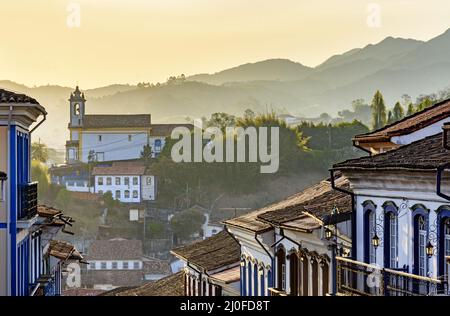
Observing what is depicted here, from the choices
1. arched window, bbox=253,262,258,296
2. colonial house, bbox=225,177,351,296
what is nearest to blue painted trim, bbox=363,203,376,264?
colonial house, bbox=225,177,351,296

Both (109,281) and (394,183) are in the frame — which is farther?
(109,281)

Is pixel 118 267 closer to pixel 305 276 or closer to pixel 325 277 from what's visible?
pixel 305 276

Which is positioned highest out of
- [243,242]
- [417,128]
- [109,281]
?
[417,128]

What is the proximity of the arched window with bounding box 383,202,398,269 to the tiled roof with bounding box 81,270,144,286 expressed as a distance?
136 meters

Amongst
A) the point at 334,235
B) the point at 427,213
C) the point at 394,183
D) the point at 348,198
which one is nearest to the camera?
the point at 427,213

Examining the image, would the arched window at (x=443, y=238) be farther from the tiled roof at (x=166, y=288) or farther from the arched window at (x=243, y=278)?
the tiled roof at (x=166, y=288)

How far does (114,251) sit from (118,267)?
20.8 feet

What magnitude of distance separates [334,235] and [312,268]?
11.0 ft

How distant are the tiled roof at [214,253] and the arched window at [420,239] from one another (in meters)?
23.7

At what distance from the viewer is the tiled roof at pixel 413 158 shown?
71.9 feet

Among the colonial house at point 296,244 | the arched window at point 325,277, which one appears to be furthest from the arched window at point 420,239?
the arched window at point 325,277
